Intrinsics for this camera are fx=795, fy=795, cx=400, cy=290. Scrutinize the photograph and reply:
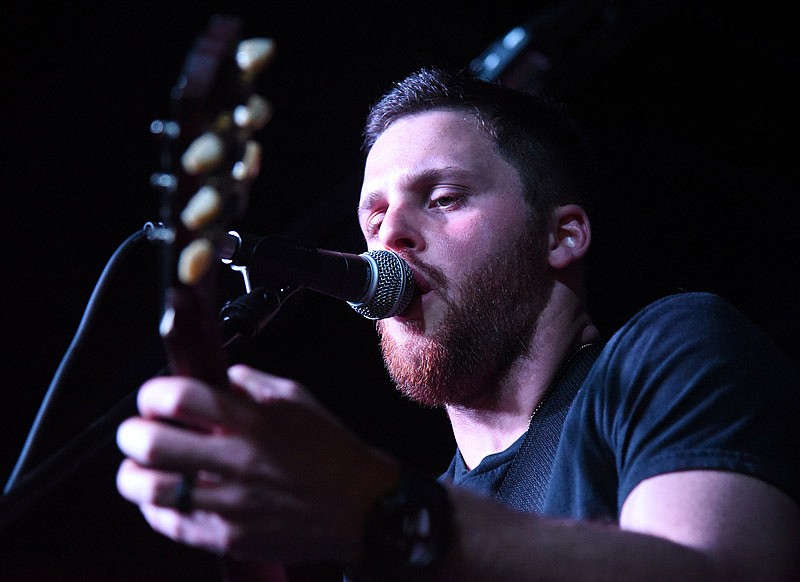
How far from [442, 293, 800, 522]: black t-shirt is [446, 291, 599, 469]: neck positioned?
0.45 m

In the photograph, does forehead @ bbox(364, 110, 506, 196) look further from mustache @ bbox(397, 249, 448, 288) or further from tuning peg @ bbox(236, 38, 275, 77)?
tuning peg @ bbox(236, 38, 275, 77)

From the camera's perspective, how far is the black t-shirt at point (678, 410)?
1240mm

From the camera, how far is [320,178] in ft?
11.1

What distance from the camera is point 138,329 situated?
129 inches

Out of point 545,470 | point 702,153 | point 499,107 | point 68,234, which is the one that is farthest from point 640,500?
point 702,153

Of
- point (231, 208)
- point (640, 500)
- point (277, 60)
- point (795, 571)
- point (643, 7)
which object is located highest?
point (277, 60)

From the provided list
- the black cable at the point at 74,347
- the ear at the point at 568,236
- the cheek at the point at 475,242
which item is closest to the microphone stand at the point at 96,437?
the black cable at the point at 74,347

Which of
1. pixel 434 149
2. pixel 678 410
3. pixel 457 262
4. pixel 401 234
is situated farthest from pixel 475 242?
pixel 678 410

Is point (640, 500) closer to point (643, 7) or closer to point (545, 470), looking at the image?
point (545, 470)

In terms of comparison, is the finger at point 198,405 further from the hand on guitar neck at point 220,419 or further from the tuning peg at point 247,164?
the tuning peg at point 247,164

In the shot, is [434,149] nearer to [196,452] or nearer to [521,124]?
[521,124]

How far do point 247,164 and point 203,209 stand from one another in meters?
0.09

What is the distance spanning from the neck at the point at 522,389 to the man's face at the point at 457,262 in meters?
0.03

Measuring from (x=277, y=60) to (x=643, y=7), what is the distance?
1.47 metres
